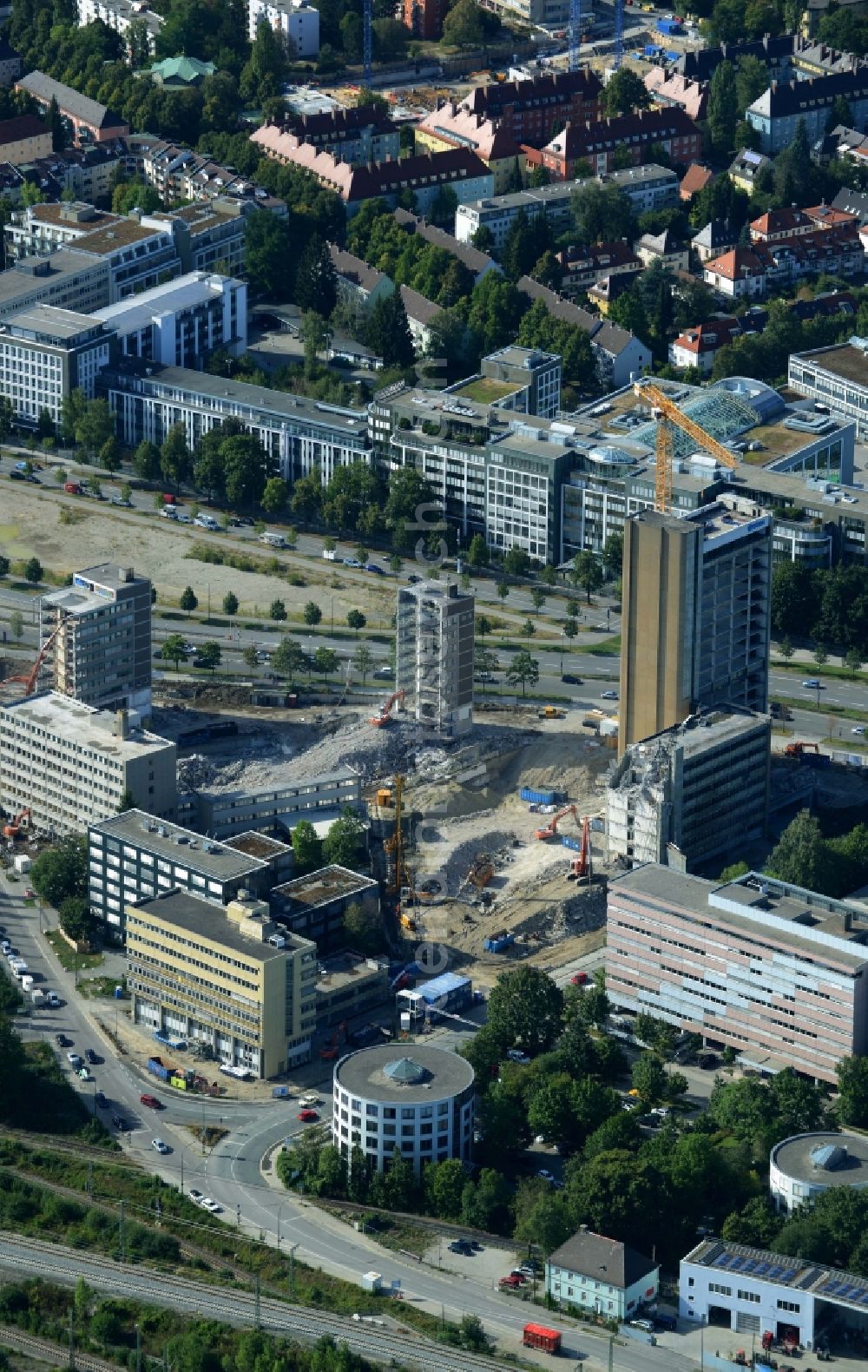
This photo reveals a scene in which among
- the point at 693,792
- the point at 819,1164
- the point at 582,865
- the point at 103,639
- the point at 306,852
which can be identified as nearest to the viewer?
the point at 819,1164

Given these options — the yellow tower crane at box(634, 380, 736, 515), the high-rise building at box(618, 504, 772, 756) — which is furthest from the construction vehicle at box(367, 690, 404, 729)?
the yellow tower crane at box(634, 380, 736, 515)

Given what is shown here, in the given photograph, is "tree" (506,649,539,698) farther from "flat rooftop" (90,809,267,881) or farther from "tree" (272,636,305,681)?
"flat rooftop" (90,809,267,881)

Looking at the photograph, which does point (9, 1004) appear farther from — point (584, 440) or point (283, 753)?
point (584, 440)

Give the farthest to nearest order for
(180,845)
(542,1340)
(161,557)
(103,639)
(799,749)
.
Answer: (161,557) → (799,749) → (103,639) → (180,845) → (542,1340)

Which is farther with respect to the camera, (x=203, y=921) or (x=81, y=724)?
(x=81, y=724)

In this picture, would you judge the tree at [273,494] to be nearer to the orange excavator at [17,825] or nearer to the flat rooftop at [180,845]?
the orange excavator at [17,825]

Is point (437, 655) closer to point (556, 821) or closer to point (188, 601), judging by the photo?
point (556, 821)

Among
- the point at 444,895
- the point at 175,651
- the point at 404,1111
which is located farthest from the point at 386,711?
the point at 404,1111

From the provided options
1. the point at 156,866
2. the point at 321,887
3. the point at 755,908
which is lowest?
the point at 321,887

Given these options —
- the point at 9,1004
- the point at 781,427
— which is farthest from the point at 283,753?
the point at 781,427
